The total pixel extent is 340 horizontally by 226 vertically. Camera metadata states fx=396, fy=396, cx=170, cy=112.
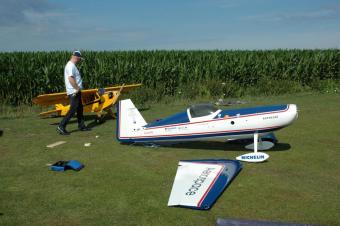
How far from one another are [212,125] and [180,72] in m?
13.2

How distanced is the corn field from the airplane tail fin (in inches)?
330

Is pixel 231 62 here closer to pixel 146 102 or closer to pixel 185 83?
pixel 185 83

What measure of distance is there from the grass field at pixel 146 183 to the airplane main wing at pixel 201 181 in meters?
0.13

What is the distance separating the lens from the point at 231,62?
22844 mm

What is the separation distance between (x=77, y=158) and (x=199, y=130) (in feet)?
8.62

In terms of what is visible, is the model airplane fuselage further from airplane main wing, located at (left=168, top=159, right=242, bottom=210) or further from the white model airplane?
airplane main wing, located at (left=168, top=159, right=242, bottom=210)

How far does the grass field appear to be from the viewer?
204 inches

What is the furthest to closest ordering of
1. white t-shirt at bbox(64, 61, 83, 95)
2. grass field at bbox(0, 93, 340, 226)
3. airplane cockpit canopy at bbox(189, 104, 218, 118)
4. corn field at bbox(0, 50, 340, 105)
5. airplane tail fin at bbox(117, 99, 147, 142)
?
1. corn field at bbox(0, 50, 340, 105)
2. white t-shirt at bbox(64, 61, 83, 95)
3. airplane tail fin at bbox(117, 99, 147, 142)
4. airplane cockpit canopy at bbox(189, 104, 218, 118)
5. grass field at bbox(0, 93, 340, 226)

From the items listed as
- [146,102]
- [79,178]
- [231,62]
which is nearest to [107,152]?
[79,178]

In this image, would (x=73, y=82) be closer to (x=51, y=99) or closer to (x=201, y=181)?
(x=51, y=99)

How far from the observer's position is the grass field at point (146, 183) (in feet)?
17.0

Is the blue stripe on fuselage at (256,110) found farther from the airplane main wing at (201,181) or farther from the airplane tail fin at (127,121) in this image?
the airplane tail fin at (127,121)

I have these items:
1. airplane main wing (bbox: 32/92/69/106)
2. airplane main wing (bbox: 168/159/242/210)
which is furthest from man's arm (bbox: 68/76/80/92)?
airplane main wing (bbox: 168/159/242/210)

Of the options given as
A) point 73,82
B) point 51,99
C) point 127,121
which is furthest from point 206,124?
point 51,99
